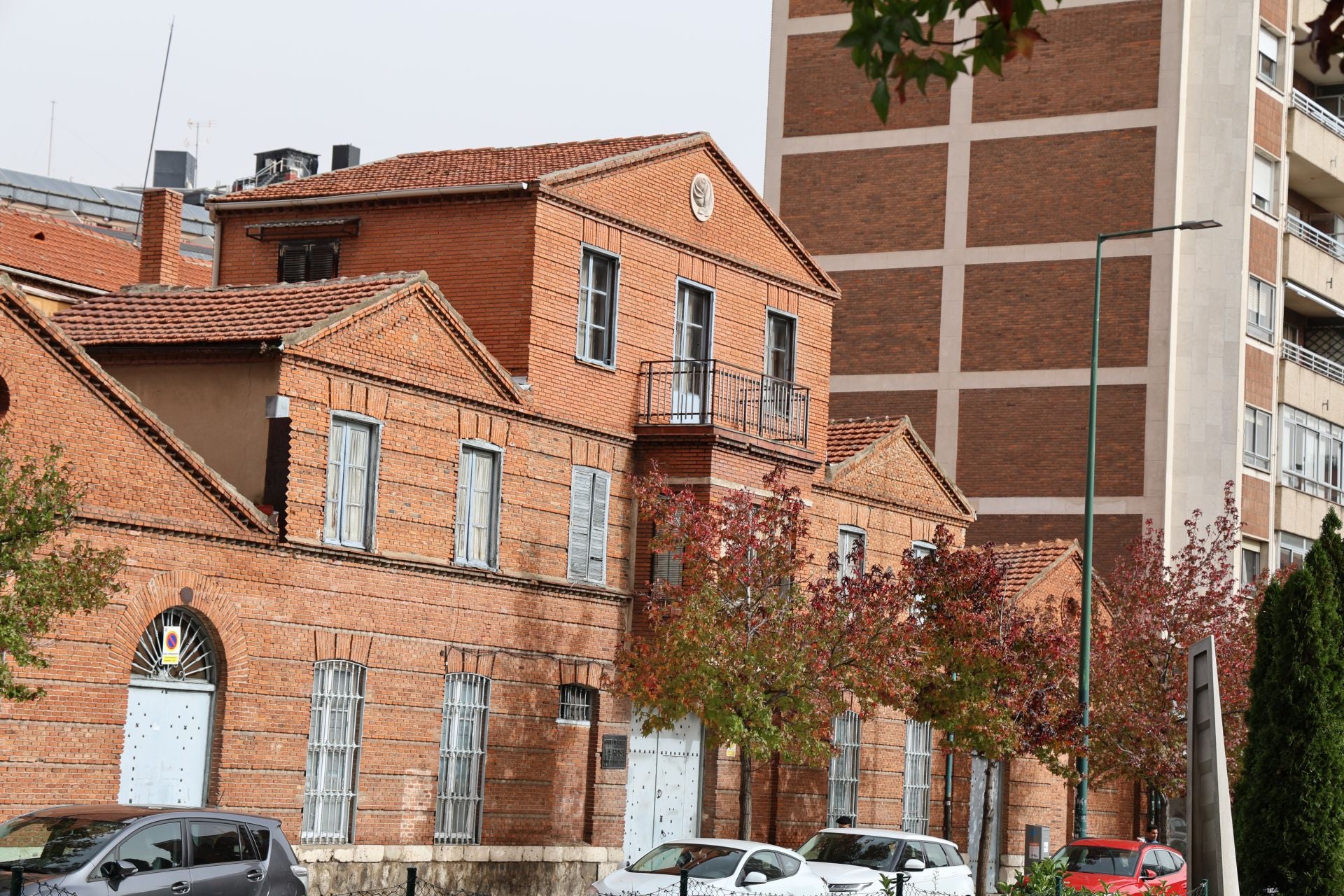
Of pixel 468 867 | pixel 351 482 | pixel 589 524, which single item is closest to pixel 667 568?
pixel 589 524

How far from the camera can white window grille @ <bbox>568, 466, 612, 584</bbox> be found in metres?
31.6

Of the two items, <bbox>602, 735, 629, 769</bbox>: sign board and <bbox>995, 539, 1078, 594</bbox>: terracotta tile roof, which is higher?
<bbox>995, 539, 1078, 594</bbox>: terracotta tile roof

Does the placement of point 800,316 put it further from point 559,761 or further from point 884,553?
point 559,761

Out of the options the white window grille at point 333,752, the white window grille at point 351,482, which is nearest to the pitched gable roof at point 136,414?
the white window grille at point 351,482

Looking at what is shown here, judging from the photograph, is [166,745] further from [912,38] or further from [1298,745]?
[912,38]

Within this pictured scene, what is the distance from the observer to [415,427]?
1112 inches

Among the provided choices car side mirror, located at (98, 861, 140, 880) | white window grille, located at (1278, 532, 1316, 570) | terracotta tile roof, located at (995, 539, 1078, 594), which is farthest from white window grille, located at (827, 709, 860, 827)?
car side mirror, located at (98, 861, 140, 880)

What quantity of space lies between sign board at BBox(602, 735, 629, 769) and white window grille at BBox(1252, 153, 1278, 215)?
91.8 ft

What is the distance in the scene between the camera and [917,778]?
1563 inches

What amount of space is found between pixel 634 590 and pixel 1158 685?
12196 mm

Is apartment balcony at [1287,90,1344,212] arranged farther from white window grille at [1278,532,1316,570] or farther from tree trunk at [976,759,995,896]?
tree trunk at [976,759,995,896]

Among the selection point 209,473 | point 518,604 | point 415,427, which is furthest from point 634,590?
point 209,473

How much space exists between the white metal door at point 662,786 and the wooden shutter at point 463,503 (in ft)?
15.9

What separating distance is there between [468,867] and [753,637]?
523cm
